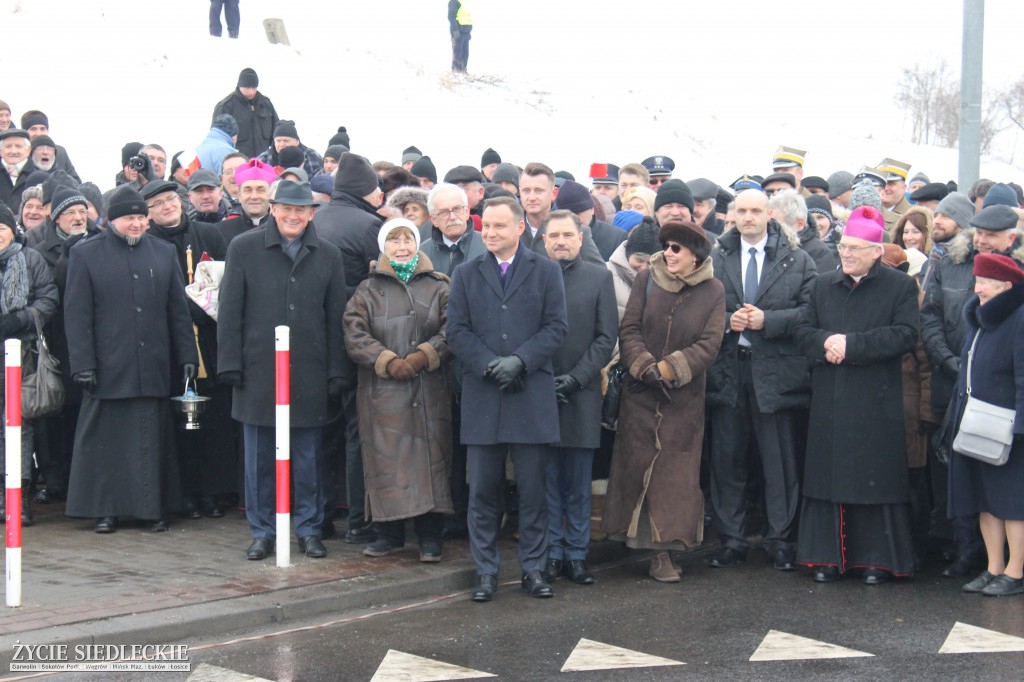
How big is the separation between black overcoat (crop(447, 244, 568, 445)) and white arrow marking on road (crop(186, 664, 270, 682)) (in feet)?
7.10

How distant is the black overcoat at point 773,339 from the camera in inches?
351

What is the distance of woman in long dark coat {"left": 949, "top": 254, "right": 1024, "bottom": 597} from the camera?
823cm

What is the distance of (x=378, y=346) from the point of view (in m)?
8.56

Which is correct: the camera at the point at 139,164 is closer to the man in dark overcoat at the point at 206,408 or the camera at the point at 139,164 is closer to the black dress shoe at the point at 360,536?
the man in dark overcoat at the point at 206,408

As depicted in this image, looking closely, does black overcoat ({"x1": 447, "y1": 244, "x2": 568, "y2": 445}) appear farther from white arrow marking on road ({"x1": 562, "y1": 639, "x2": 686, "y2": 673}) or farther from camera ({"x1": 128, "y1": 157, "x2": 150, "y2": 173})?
camera ({"x1": 128, "y1": 157, "x2": 150, "y2": 173})

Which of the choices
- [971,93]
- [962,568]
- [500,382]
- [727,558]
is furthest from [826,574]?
[971,93]

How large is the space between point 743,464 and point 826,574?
0.96m

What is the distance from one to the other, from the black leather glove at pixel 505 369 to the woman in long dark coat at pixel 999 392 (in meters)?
2.75

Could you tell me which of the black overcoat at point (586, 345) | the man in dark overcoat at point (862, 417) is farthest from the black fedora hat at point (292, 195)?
the man in dark overcoat at point (862, 417)

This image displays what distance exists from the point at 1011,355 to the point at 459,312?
3264mm

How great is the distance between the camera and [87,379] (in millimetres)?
9172

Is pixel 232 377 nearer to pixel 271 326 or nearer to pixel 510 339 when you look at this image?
pixel 271 326

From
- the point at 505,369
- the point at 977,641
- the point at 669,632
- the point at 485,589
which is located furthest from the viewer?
the point at 485,589

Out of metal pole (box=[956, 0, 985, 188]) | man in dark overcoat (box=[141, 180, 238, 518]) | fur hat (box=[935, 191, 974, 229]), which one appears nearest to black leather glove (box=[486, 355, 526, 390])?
man in dark overcoat (box=[141, 180, 238, 518])
